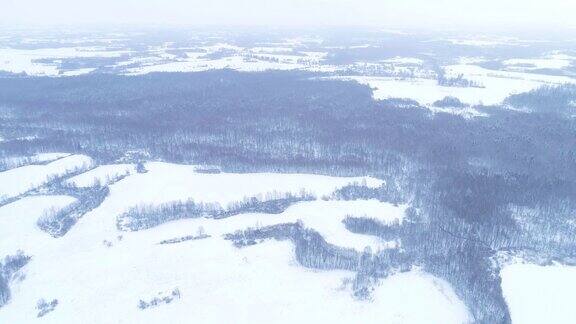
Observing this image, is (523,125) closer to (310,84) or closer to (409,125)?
(409,125)

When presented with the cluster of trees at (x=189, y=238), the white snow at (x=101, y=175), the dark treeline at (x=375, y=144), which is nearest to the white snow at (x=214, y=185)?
the white snow at (x=101, y=175)

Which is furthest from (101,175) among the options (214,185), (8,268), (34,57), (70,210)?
(34,57)

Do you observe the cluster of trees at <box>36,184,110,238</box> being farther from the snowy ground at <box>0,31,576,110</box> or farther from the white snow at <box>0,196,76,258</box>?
the snowy ground at <box>0,31,576,110</box>

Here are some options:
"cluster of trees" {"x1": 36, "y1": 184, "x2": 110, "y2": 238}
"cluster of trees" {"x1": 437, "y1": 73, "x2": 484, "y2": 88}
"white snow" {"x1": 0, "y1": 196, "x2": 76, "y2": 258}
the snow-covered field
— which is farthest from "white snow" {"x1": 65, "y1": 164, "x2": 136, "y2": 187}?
"cluster of trees" {"x1": 437, "y1": 73, "x2": 484, "y2": 88}

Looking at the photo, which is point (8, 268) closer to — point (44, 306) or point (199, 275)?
point (44, 306)

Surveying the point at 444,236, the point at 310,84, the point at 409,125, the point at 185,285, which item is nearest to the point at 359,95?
the point at 310,84
